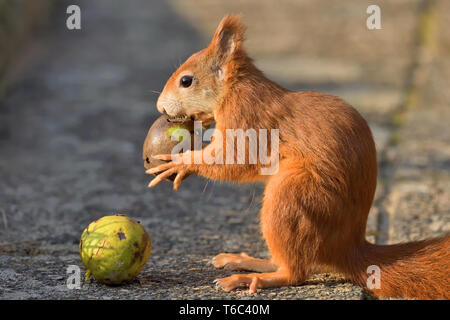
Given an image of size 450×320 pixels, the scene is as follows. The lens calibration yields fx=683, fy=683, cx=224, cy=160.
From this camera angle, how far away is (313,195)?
9.36ft

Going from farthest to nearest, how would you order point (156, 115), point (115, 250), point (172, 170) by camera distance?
point (156, 115) → point (172, 170) → point (115, 250)

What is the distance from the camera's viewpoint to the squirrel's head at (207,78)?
3.23 metres

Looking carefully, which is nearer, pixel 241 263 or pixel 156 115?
pixel 241 263

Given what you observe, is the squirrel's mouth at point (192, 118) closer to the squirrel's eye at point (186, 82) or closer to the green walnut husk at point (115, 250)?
the squirrel's eye at point (186, 82)

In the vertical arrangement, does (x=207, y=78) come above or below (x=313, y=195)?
above

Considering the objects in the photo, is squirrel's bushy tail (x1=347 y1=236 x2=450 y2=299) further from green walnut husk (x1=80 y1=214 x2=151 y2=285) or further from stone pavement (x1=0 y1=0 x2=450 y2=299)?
green walnut husk (x1=80 y1=214 x2=151 y2=285)

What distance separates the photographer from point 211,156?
10.2 feet

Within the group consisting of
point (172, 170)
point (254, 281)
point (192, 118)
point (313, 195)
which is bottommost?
point (254, 281)

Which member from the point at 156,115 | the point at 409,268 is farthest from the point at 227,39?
the point at 156,115

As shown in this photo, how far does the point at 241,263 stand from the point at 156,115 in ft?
9.13

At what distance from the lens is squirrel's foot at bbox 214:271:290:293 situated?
9.46 ft

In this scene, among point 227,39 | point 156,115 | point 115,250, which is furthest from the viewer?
point 156,115
